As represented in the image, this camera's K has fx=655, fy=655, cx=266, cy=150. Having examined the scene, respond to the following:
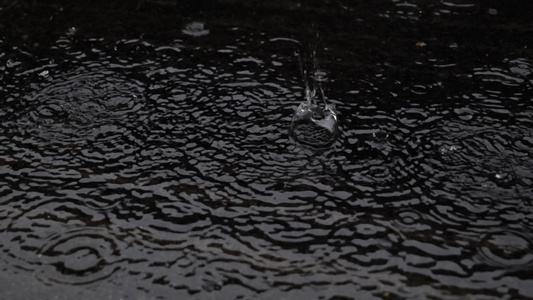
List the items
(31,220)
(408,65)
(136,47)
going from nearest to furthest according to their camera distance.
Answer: (31,220)
(408,65)
(136,47)

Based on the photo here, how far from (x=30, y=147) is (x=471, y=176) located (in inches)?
82.5

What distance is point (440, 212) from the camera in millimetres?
2734

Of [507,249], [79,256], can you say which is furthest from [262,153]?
[507,249]

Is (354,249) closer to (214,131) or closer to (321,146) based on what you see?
(321,146)

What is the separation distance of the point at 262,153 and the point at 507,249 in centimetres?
118

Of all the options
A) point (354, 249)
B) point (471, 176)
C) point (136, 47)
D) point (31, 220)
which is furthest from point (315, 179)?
point (136, 47)

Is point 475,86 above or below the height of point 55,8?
below

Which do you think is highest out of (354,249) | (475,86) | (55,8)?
(55,8)

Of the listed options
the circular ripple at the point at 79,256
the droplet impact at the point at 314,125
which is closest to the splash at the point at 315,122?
the droplet impact at the point at 314,125

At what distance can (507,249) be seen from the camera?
2.54 m

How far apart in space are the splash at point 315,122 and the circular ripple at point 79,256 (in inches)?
41.2

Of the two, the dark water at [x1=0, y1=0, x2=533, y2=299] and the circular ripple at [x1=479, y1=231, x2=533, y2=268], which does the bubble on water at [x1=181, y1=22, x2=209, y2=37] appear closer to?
the dark water at [x1=0, y1=0, x2=533, y2=299]

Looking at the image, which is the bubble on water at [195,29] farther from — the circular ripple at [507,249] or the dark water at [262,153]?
the circular ripple at [507,249]

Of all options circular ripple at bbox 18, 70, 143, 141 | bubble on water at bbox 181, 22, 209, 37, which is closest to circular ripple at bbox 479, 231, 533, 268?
circular ripple at bbox 18, 70, 143, 141
